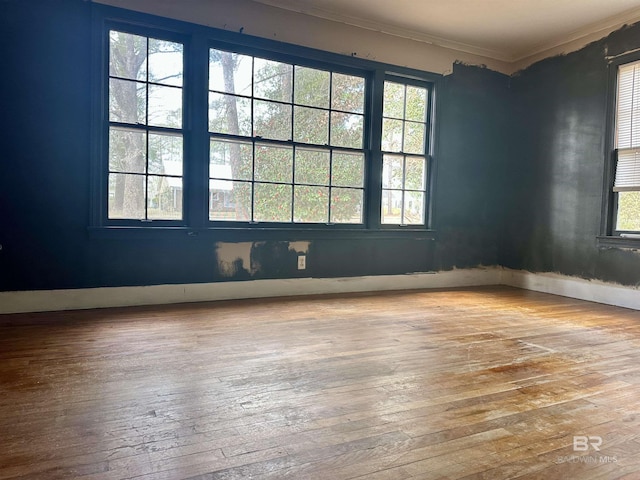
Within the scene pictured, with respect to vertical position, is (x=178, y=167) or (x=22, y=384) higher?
(x=178, y=167)

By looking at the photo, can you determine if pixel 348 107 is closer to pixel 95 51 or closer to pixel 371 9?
pixel 371 9

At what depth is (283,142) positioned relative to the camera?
447 cm

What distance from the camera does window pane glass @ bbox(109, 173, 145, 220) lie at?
3.82m

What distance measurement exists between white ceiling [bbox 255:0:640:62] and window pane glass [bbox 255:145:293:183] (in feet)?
4.63

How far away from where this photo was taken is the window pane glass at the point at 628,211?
441 cm

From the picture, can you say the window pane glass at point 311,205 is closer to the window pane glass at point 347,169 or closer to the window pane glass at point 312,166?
the window pane glass at point 312,166

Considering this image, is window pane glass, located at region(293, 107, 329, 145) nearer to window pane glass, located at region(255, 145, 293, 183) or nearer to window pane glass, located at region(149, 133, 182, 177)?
window pane glass, located at region(255, 145, 293, 183)

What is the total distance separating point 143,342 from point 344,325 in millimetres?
1431

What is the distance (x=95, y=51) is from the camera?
3.68m

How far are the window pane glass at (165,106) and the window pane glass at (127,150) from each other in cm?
20

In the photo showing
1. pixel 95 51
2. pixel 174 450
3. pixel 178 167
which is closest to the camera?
pixel 174 450

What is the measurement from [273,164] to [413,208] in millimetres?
1841

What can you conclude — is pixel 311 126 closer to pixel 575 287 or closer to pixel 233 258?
pixel 233 258

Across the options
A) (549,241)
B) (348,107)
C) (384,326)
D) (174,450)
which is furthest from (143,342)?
(549,241)
